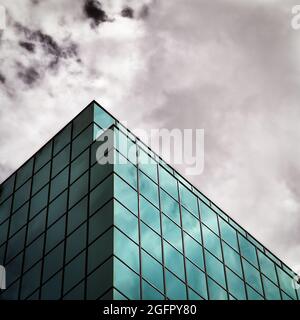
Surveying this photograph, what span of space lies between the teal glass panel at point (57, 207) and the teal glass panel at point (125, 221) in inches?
174

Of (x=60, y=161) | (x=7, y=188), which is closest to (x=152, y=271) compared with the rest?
(x=60, y=161)

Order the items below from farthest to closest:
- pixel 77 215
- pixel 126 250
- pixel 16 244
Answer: pixel 16 244 → pixel 77 215 → pixel 126 250

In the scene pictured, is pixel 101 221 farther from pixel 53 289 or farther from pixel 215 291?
pixel 215 291

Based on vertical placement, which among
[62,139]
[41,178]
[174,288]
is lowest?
[174,288]

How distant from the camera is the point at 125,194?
3209cm

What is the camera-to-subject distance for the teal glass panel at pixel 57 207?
34.2 meters

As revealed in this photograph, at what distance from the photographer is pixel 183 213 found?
1478 inches

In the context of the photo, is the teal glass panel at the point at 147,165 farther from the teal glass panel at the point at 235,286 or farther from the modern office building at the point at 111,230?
the teal glass panel at the point at 235,286

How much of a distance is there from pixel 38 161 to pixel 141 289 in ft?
47.0

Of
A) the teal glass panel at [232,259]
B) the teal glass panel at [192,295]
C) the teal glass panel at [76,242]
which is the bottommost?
the teal glass panel at [192,295]

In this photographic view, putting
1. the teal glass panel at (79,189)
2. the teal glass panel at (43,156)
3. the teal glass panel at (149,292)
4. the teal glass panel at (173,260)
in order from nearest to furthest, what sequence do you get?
the teal glass panel at (149,292) < the teal glass panel at (173,260) < the teal glass panel at (79,189) < the teal glass panel at (43,156)

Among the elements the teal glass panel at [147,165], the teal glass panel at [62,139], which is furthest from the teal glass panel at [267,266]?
the teal glass panel at [62,139]

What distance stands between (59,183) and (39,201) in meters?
1.99
